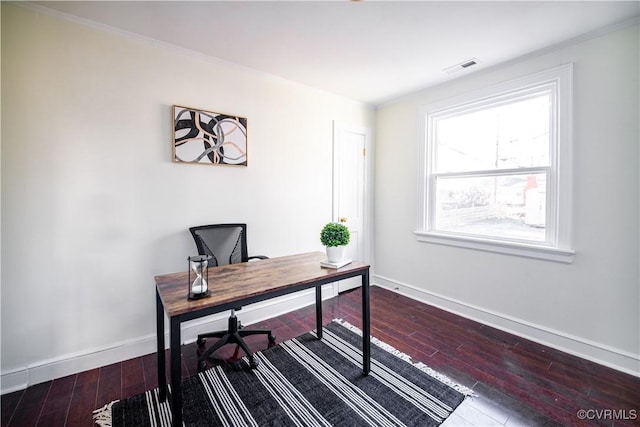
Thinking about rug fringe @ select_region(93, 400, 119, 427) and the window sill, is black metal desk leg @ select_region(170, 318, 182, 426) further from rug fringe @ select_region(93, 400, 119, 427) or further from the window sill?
the window sill

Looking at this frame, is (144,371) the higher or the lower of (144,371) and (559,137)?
the lower

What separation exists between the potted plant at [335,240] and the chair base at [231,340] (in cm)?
99

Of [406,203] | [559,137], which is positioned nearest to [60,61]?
[406,203]

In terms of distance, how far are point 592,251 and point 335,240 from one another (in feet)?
6.75

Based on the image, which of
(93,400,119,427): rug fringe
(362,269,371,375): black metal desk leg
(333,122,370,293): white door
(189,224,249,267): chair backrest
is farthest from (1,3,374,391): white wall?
(362,269,371,375): black metal desk leg

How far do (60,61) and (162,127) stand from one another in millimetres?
708

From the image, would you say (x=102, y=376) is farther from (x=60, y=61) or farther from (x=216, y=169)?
(x=60, y=61)

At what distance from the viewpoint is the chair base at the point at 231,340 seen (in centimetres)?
207

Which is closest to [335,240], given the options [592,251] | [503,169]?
[503,169]

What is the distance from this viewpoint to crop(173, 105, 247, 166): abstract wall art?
234cm

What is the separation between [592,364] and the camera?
210 cm

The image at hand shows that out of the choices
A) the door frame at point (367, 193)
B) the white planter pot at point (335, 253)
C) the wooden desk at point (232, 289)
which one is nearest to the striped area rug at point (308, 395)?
the wooden desk at point (232, 289)

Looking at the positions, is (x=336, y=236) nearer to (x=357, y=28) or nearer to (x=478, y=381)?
(x=478, y=381)

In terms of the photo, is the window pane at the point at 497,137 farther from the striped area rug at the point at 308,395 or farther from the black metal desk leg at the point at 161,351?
the black metal desk leg at the point at 161,351
